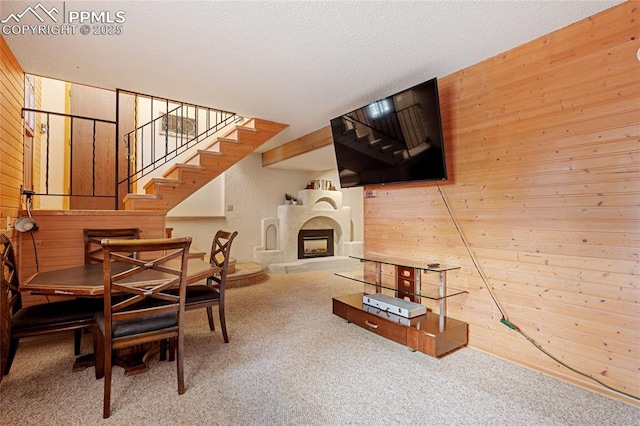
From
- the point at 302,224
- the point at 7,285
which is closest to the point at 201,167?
the point at 7,285

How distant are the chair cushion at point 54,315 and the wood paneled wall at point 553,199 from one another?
2794 mm

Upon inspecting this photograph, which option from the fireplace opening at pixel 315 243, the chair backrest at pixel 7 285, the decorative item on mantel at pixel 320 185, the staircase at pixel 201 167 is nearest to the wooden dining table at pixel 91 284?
the chair backrest at pixel 7 285

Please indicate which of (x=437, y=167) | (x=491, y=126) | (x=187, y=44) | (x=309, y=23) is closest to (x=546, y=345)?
(x=437, y=167)

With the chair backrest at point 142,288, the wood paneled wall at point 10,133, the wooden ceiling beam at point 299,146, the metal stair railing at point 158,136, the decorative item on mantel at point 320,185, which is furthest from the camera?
the decorative item on mantel at point 320,185

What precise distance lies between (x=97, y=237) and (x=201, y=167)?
1413mm

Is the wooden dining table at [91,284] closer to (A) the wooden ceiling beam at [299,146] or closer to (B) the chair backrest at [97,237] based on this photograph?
(B) the chair backrest at [97,237]

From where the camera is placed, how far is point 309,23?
2.02 m

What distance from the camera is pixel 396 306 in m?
2.68

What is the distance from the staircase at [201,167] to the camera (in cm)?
374

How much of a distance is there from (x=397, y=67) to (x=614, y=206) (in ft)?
6.02

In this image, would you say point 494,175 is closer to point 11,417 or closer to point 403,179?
point 403,179

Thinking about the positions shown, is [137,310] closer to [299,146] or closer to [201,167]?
[201,167]

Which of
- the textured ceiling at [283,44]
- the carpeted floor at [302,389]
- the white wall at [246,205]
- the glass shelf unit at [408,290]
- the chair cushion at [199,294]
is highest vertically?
the textured ceiling at [283,44]

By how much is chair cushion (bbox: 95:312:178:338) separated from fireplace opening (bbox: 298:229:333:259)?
4.42m
